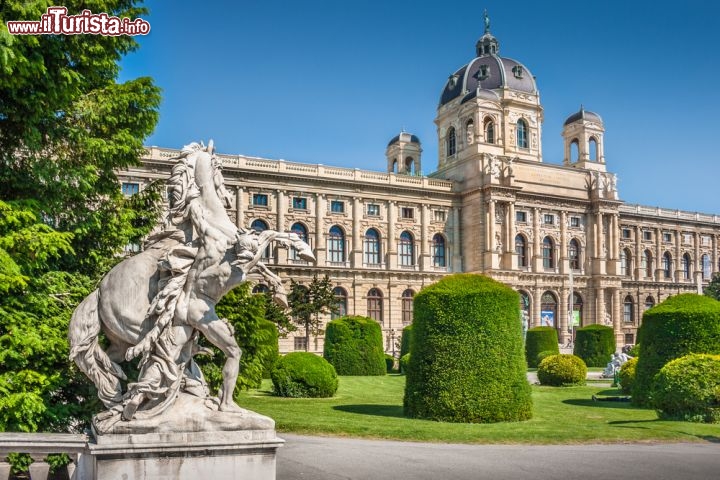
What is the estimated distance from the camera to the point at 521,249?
55.8m

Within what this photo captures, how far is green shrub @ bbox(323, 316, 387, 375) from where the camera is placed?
89.9 ft

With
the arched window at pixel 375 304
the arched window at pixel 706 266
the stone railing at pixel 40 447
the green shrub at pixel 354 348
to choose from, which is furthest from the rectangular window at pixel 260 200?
the arched window at pixel 706 266

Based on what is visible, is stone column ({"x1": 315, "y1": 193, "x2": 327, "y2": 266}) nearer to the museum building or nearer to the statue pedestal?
the museum building

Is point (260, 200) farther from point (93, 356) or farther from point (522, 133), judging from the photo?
point (93, 356)

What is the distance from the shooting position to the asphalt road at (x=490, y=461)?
852 cm

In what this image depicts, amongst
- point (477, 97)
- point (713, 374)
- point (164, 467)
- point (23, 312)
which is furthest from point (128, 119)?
point (477, 97)

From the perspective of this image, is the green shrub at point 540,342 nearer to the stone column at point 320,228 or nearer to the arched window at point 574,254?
the stone column at point 320,228

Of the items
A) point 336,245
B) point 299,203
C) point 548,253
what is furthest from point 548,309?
point 299,203

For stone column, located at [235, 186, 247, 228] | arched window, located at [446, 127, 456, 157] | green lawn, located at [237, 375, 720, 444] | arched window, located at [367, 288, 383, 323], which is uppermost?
arched window, located at [446, 127, 456, 157]

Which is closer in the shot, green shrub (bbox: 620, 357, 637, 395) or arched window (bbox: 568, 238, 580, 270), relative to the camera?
green shrub (bbox: 620, 357, 637, 395)

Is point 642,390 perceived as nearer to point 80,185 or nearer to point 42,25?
point 80,185

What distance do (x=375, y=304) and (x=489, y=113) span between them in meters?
18.5

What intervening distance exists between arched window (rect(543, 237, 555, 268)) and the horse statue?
53666 millimetres

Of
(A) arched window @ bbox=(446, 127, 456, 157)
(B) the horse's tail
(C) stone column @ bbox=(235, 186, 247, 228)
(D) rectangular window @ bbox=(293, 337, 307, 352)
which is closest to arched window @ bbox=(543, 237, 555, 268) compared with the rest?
(A) arched window @ bbox=(446, 127, 456, 157)
